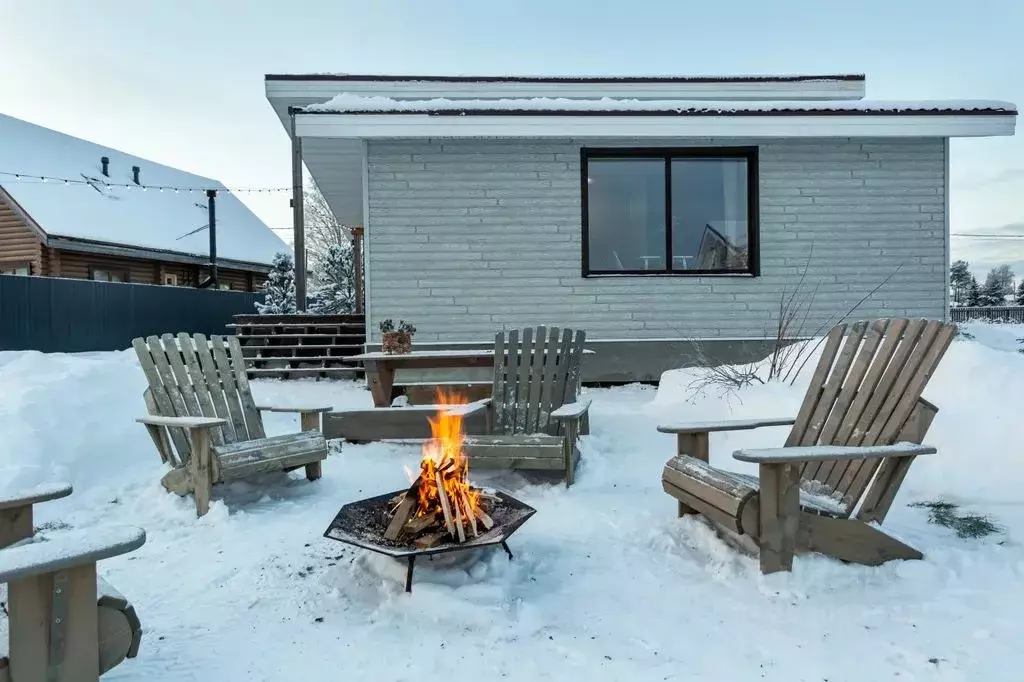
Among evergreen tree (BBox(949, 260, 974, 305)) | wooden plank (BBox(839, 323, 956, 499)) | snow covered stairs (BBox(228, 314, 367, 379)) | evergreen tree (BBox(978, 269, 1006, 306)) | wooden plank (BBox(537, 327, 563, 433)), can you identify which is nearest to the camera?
wooden plank (BBox(839, 323, 956, 499))

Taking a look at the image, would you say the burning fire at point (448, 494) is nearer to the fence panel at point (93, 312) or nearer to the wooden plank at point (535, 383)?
the wooden plank at point (535, 383)

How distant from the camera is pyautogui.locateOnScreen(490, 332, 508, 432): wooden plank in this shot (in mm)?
4860

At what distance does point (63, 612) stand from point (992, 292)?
50.1 m

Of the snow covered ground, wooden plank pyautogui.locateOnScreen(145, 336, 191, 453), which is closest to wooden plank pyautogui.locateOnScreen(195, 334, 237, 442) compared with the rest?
wooden plank pyautogui.locateOnScreen(145, 336, 191, 453)

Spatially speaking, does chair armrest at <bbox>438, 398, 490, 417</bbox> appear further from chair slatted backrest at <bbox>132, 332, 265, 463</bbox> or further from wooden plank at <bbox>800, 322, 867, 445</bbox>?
wooden plank at <bbox>800, 322, 867, 445</bbox>

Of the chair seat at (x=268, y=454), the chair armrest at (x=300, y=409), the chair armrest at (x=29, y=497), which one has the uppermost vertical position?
Answer: the chair armrest at (x=29, y=497)

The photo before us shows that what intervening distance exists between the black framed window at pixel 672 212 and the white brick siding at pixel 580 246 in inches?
8.7

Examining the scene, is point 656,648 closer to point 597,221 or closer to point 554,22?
point 597,221

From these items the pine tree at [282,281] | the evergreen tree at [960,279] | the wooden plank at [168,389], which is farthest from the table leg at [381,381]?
the evergreen tree at [960,279]

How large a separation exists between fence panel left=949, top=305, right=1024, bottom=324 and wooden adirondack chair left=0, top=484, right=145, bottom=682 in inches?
1307

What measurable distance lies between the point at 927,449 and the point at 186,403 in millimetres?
4186

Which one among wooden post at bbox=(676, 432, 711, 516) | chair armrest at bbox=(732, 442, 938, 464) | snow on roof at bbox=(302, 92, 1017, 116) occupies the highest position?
snow on roof at bbox=(302, 92, 1017, 116)

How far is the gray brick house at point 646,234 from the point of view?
8312 mm

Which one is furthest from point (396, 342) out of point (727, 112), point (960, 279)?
point (960, 279)
